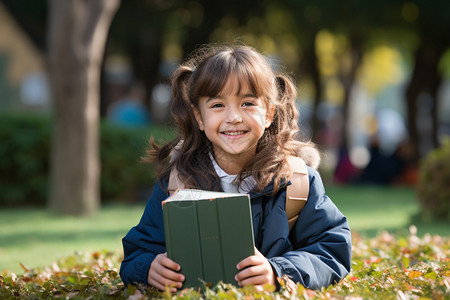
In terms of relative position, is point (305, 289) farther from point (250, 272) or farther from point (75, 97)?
point (75, 97)

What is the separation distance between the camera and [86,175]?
9547 millimetres

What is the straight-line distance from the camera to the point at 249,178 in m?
3.48

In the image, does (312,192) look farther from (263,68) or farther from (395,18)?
(395,18)

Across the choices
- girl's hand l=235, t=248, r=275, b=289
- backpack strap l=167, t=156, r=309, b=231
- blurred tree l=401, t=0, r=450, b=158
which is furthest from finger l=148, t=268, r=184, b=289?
blurred tree l=401, t=0, r=450, b=158

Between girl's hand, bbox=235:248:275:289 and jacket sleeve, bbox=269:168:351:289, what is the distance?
18 cm

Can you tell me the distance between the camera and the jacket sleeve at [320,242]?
3305 mm

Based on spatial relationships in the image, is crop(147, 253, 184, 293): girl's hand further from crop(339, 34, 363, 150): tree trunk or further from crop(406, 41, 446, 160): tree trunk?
crop(339, 34, 363, 150): tree trunk

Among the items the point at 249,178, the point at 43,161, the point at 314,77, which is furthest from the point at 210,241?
the point at 314,77

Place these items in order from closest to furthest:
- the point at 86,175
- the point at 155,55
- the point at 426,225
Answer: the point at 426,225, the point at 86,175, the point at 155,55

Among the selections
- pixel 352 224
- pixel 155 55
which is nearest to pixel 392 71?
pixel 155 55

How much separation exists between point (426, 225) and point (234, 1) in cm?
1091

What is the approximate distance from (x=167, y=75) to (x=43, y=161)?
3.13 metres

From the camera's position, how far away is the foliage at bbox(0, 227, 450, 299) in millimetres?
3088

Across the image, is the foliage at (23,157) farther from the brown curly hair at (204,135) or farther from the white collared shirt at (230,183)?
the white collared shirt at (230,183)
